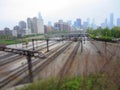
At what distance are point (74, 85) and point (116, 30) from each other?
78.0 meters

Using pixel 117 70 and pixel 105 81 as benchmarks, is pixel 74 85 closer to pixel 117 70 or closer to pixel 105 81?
pixel 105 81

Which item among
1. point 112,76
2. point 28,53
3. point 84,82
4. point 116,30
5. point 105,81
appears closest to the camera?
point 84,82

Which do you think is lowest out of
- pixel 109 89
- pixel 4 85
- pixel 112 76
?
pixel 4 85

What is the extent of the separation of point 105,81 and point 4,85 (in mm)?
12471

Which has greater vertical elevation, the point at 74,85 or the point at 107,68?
the point at 107,68

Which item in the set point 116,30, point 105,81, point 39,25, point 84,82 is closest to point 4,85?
point 105,81

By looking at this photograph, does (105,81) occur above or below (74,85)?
above

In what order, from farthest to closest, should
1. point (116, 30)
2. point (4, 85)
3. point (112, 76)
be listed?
point (116, 30) → point (4, 85) → point (112, 76)

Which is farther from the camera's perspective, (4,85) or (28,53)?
(4,85)

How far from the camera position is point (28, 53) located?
14.2 meters

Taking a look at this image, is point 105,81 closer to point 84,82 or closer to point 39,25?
point 84,82

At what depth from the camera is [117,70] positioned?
5.17m

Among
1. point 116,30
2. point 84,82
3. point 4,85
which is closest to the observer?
point 84,82

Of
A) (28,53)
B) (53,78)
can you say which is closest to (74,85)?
(53,78)
